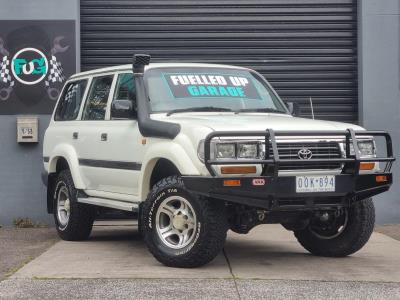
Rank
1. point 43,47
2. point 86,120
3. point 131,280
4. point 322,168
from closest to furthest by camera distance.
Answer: point 131,280 → point 322,168 → point 86,120 → point 43,47

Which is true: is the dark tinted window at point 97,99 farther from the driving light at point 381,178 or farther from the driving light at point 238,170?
the driving light at point 381,178

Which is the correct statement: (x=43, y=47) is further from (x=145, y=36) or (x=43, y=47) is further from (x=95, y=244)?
(x=95, y=244)

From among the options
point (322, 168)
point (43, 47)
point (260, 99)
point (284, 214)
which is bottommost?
point (284, 214)

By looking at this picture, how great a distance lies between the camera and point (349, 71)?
1156 cm

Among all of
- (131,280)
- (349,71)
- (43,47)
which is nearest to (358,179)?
(131,280)

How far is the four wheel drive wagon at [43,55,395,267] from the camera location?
21.0 feet

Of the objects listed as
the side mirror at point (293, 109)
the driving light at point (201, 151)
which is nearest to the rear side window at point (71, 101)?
the side mirror at point (293, 109)

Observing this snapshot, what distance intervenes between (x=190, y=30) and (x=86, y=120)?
3349mm

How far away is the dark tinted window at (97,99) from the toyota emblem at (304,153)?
2.60 metres

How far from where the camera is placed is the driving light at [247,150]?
643cm

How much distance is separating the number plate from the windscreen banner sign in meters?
1.67

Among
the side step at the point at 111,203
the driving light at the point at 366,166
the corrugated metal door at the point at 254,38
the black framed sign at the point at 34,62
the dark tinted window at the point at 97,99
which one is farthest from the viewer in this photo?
the corrugated metal door at the point at 254,38

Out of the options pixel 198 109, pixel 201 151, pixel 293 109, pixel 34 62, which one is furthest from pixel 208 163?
pixel 34 62

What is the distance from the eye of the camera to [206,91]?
7.78 m
